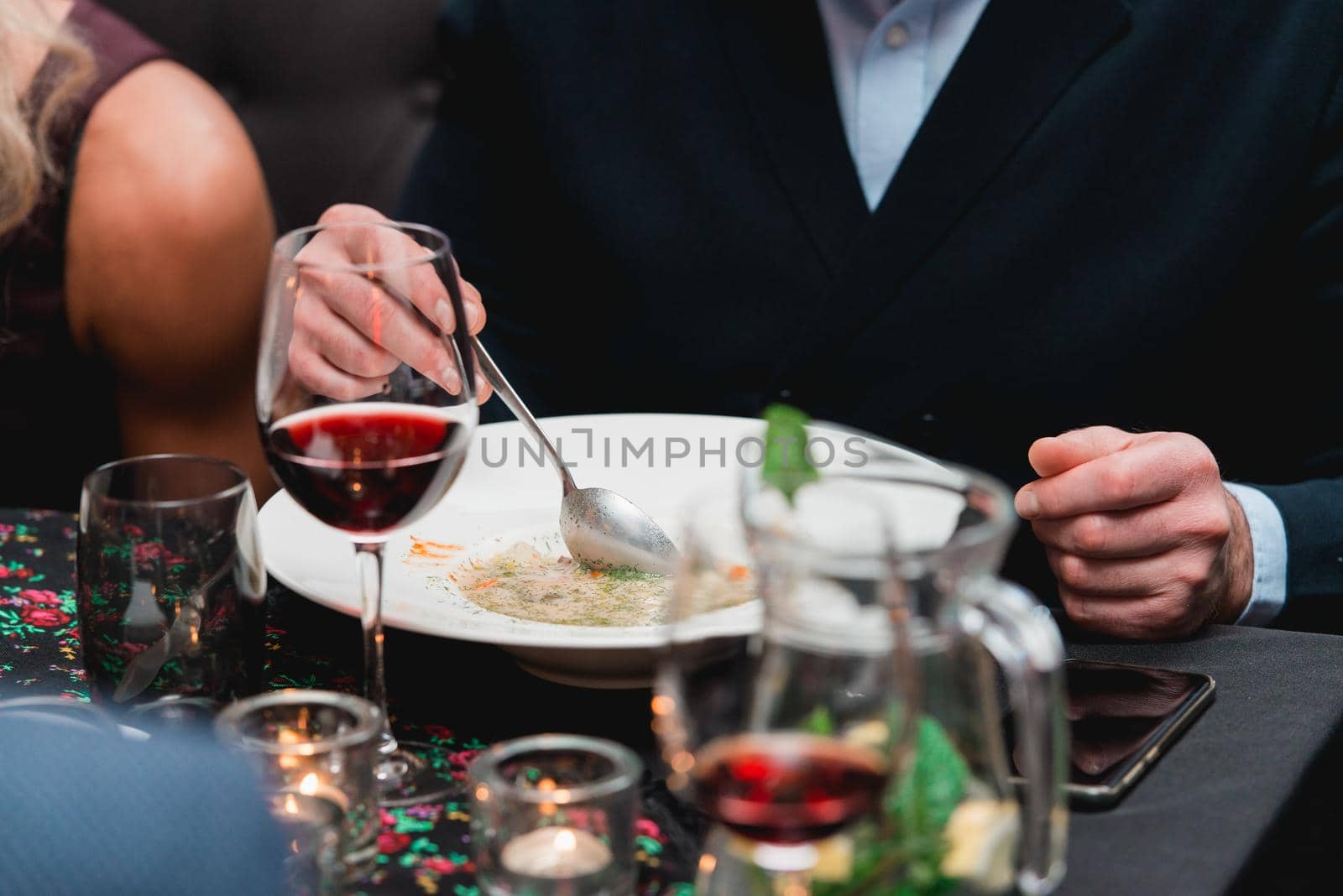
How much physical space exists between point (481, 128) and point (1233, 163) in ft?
2.70

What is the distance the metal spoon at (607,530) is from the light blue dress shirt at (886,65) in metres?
0.56

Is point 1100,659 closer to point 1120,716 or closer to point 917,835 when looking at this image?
point 1120,716

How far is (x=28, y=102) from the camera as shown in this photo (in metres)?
1.80

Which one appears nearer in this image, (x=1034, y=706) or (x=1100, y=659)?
(x=1034, y=706)

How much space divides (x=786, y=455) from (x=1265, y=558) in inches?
27.8

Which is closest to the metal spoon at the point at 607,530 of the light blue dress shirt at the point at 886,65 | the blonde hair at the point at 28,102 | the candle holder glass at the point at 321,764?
the candle holder glass at the point at 321,764

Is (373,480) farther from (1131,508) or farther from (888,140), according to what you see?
(888,140)

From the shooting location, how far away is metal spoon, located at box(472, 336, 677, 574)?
0.98 m

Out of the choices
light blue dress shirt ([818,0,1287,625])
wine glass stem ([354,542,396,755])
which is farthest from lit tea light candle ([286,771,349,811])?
light blue dress shirt ([818,0,1287,625])

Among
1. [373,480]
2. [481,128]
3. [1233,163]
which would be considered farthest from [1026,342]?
[373,480]

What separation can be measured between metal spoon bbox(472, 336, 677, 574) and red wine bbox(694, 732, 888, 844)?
0.44 meters

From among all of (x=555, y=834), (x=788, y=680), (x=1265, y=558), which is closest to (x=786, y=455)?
(x=788, y=680)

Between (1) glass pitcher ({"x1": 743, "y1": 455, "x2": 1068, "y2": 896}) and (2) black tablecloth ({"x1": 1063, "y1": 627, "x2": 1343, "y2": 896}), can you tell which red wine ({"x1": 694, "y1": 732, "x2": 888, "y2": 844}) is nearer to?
(1) glass pitcher ({"x1": 743, "y1": 455, "x2": 1068, "y2": 896})

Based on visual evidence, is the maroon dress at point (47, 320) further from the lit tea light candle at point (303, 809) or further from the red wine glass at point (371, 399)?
the lit tea light candle at point (303, 809)
